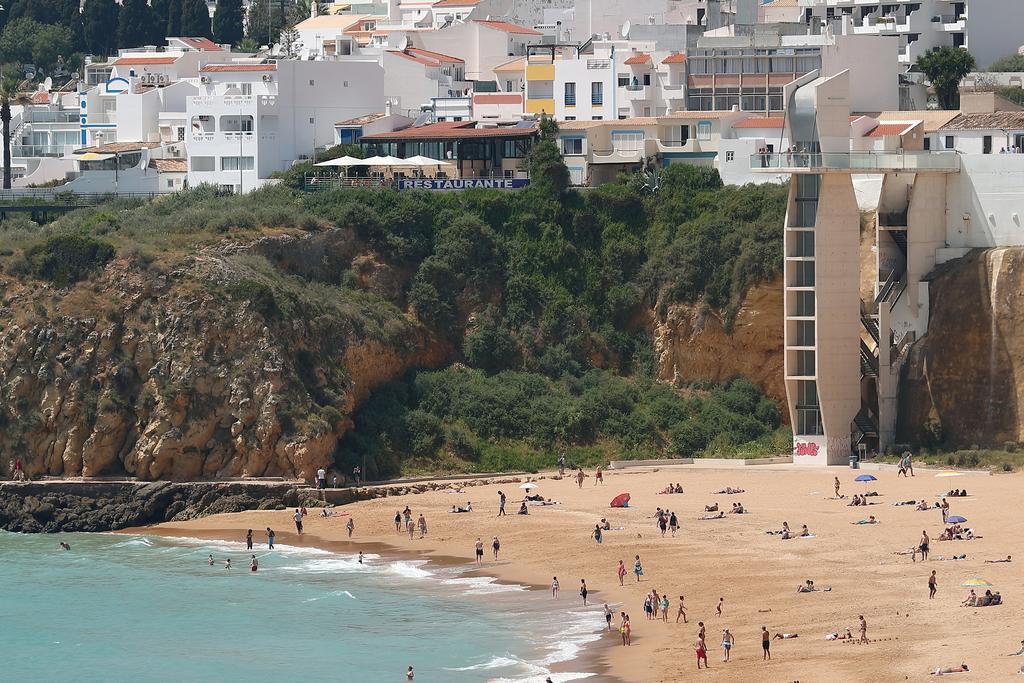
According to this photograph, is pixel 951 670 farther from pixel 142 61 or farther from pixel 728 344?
pixel 142 61

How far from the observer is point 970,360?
217 feet

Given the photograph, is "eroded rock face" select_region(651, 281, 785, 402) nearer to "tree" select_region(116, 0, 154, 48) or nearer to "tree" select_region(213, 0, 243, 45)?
"tree" select_region(116, 0, 154, 48)

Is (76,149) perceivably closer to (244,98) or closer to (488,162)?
(244,98)

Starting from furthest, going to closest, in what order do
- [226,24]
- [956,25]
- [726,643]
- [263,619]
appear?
[226,24], [956,25], [263,619], [726,643]

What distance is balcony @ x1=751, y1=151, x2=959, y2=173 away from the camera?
65625 mm

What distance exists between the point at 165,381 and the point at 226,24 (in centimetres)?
6497

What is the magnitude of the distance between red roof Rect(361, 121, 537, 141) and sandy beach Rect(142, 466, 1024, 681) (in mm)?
18450

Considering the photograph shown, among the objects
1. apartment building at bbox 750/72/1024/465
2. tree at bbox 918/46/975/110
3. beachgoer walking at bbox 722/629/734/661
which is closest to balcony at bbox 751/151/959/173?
apartment building at bbox 750/72/1024/465

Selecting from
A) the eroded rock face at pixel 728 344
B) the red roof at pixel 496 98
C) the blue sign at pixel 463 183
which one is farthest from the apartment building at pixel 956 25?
the eroded rock face at pixel 728 344

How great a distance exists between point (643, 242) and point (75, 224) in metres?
20.7

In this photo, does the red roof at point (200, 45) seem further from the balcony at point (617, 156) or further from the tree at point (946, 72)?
the tree at point (946, 72)

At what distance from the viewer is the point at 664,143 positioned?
3265 inches

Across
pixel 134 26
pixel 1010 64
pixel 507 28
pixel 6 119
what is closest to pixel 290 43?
pixel 507 28

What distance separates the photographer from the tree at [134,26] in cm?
12581
